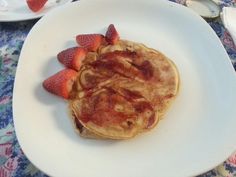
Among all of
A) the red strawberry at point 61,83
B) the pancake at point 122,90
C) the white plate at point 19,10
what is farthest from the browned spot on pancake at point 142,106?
the white plate at point 19,10

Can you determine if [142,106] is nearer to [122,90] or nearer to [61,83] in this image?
[122,90]

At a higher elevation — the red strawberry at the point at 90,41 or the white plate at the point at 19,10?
the red strawberry at the point at 90,41

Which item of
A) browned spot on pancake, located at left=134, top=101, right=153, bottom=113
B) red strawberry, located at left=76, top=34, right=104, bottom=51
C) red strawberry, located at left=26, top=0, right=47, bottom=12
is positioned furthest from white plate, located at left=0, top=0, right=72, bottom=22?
browned spot on pancake, located at left=134, top=101, right=153, bottom=113

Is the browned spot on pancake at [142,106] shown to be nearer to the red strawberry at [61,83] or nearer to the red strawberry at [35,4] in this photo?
the red strawberry at [61,83]

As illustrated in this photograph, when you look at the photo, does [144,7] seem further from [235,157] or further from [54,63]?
[235,157]

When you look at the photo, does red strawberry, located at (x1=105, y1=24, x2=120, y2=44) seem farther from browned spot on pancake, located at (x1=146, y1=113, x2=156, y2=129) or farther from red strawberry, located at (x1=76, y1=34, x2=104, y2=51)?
browned spot on pancake, located at (x1=146, y1=113, x2=156, y2=129)

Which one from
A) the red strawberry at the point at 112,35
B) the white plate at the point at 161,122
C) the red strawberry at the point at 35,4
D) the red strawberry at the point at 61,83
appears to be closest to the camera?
the white plate at the point at 161,122

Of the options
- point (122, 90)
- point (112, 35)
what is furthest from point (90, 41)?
point (122, 90)
